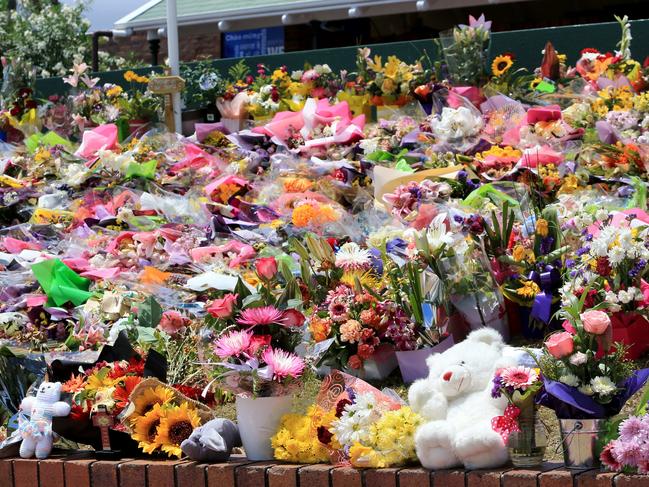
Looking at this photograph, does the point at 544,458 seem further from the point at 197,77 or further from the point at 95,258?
the point at 197,77

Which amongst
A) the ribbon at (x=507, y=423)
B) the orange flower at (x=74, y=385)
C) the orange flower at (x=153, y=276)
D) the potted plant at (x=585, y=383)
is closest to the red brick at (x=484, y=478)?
the ribbon at (x=507, y=423)

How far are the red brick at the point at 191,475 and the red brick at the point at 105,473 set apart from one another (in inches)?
12.6

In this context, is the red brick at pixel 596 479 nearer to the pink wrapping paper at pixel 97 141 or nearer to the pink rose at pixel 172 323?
the pink rose at pixel 172 323

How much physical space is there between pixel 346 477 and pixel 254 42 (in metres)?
14.5

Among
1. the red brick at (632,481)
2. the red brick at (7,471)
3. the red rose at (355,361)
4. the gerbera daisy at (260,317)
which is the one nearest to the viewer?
the red brick at (632,481)

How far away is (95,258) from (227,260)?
937 mm

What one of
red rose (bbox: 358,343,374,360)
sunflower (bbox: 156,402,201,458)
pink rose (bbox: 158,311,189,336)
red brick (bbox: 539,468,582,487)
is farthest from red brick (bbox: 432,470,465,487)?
pink rose (bbox: 158,311,189,336)

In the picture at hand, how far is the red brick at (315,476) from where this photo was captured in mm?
4152

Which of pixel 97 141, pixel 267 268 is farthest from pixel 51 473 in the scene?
pixel 97 141

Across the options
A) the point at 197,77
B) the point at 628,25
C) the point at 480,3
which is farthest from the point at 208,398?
the point at 480,3

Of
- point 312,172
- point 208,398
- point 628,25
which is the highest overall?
point 628,25

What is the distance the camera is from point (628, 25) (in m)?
8.68

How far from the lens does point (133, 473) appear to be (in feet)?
15.1

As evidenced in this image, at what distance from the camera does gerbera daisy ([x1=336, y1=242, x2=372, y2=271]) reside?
5.64 metres
